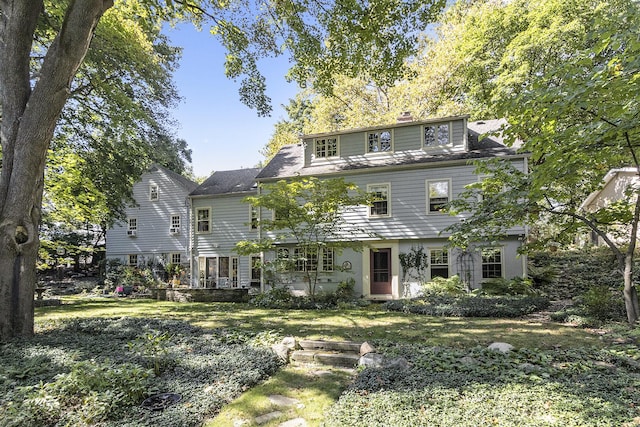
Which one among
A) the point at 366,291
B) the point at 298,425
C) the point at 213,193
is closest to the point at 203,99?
the point at 213,193

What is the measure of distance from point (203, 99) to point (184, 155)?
16802 mm

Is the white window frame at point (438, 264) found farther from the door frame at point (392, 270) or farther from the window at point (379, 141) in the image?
→ the window at point (379, 141)

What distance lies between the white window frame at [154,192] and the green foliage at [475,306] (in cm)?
1682

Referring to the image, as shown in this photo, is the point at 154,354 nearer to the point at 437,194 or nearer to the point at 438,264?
the point at 438,264

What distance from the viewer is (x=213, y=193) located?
1930 centimetres

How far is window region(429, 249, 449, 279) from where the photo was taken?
1377cm

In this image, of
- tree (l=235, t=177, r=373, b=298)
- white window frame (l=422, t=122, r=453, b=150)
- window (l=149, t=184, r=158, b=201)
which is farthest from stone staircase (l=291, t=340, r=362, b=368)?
window (l=149, t=184, r=158, b=201)

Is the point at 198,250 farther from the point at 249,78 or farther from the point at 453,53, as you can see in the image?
the point at 453,53

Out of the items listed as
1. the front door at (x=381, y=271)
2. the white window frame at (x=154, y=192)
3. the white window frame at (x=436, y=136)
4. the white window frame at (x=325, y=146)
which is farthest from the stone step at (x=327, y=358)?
the white window frame at (x=154, y=192)

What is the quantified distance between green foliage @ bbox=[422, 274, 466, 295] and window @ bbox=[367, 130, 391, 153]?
19.6 ft

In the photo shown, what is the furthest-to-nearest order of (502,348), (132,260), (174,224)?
(132,260), (174,224), (502,348)

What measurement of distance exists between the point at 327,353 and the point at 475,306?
6232 millimetres

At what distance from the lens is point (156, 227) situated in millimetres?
21625

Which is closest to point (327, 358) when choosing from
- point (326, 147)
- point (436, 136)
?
point (436, 136)
